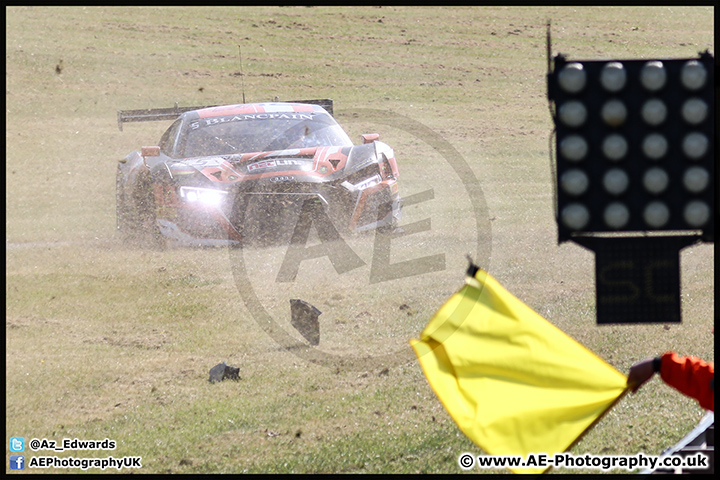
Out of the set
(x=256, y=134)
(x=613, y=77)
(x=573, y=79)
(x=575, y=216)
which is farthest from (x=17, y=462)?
(x=256, y=134)

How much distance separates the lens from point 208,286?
7.68m

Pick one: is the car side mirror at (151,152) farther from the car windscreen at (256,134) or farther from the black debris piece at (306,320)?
the black debris piece at (306,320)

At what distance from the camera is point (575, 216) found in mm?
3016

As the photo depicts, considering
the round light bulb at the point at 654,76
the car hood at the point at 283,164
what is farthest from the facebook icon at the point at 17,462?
the car hood at the point at 283,164

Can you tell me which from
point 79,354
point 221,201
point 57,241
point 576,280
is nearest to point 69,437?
point 79,354

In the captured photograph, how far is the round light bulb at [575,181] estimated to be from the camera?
2996 millimetres

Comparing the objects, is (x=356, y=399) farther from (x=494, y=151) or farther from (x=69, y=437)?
(x=494, y=151)

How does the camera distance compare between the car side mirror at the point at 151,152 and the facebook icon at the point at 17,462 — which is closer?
the facebook icon at the point at 17,462

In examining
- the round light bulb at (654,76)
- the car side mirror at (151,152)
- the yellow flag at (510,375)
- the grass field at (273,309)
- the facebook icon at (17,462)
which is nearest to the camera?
the round light bulb at (654,76)

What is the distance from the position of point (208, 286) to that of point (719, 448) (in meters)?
5.43

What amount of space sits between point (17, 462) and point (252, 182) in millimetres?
4471

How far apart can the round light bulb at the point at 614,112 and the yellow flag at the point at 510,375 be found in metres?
1.03

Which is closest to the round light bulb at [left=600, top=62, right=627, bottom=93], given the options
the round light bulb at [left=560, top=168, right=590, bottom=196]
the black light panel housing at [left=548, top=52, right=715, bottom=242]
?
the black light panel housing at [left=548, top=52, right=715, bottom=242]

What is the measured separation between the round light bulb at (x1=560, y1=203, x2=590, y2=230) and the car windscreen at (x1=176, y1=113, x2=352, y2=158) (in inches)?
255
